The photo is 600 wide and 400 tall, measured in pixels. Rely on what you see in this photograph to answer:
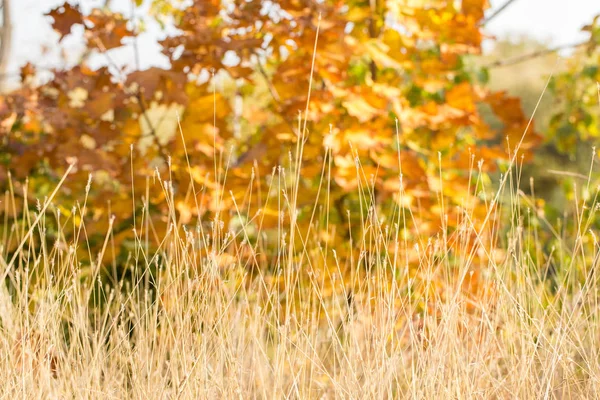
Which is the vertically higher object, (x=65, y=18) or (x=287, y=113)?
(x=65, y=18)

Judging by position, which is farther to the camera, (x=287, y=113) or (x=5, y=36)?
(x=5, y=36)

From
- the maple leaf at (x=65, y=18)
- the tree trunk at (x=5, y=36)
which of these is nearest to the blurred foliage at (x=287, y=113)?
the maple leaf at (x=65, y=18)

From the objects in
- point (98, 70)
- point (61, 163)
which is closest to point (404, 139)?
point (98, 70)

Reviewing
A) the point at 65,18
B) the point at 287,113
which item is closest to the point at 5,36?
the point at 65,18

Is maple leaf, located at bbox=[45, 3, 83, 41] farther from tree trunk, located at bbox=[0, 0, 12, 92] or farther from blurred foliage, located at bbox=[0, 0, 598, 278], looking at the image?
tree trunk, located at bbox=[0, 0, 12, 92]

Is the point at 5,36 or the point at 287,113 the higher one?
the point at 5,36

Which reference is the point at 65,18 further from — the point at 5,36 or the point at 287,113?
the point at 5,36

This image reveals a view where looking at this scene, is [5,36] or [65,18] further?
[5,36]

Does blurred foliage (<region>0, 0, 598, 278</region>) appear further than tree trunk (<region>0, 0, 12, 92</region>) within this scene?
No

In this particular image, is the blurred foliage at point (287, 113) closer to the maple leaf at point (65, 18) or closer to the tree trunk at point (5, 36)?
the maple leaf at point (65, 18)

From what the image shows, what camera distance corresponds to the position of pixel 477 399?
86.7 inches

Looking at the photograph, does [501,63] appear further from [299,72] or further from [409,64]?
[299,72]

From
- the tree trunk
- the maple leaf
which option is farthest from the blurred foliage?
the tree trunk

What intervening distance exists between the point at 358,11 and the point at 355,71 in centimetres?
A: 46
